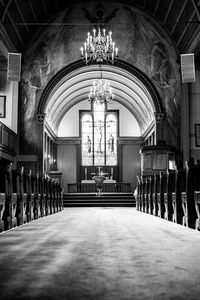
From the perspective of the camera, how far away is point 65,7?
61.2 ft

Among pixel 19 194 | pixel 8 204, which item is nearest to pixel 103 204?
pixel 19 194

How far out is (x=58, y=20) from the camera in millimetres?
18641

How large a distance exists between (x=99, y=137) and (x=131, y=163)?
2710mm

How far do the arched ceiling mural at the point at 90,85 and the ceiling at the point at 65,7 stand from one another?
2703mm

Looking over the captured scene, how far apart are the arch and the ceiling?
220 centimetres

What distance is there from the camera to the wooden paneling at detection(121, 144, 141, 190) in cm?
2559

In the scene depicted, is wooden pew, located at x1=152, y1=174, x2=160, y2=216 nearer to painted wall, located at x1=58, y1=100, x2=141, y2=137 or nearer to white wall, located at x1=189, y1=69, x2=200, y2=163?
white wall, located at x1=189, y1=69, x2=200, y2=163

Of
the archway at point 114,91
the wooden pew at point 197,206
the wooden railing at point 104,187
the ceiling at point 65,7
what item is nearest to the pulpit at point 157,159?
the archway at point 114,91

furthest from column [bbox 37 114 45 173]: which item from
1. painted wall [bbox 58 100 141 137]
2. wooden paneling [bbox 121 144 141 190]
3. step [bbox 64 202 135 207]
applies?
wooden paneling [bbox 121 144 141 190]

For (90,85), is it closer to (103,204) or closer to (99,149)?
(99,149)

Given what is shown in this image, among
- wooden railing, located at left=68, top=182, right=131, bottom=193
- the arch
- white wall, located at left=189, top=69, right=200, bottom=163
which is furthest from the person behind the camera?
wooden railing, located at left=68, top=182, right=131, bottom=193

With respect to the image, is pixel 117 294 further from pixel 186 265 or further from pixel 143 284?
pixel 186 265

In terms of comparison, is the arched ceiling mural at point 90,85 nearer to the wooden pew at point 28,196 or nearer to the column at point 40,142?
the column at point 40,142

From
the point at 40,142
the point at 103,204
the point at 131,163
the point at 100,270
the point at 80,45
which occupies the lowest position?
the point at 103,204
